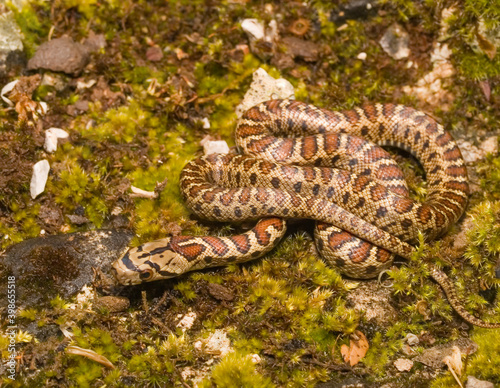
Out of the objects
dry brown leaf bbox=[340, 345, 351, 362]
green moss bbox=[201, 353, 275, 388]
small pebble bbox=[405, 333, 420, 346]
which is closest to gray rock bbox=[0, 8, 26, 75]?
green moss bbox=[201, 353, 275, 388]

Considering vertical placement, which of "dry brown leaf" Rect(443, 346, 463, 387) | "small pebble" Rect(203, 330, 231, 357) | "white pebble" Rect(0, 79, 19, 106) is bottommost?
"small pebble" Rect(203, 330, 231, 357)

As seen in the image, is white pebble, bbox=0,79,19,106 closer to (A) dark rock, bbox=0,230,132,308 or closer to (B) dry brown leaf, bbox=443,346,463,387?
(A) dark rock, bbox=0,230,132,308

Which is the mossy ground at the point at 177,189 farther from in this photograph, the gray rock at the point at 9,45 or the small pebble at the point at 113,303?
the gray rock at the point at 9,45

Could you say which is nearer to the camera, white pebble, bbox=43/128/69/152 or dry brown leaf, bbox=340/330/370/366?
dry brown leaf, bbox=340/330/370/366

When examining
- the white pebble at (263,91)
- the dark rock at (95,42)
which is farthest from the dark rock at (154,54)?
the white pebble at (263,91)

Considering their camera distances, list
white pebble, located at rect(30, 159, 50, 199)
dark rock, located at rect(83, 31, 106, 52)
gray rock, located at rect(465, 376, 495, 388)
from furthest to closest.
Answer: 1. dark rock, located at rect(83, 31, 106, 52)
2. white pebble, located at rect(30, 159, 50, 199)
3. gray rock, located at rect(465, 376, 495, 388)

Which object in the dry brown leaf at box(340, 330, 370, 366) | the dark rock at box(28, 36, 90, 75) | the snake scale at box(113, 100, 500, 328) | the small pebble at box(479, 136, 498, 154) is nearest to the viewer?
the dry brown leaf at box(340, 330, 370, 366)

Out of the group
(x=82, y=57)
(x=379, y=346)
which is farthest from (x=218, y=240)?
(x=82, y=57)
